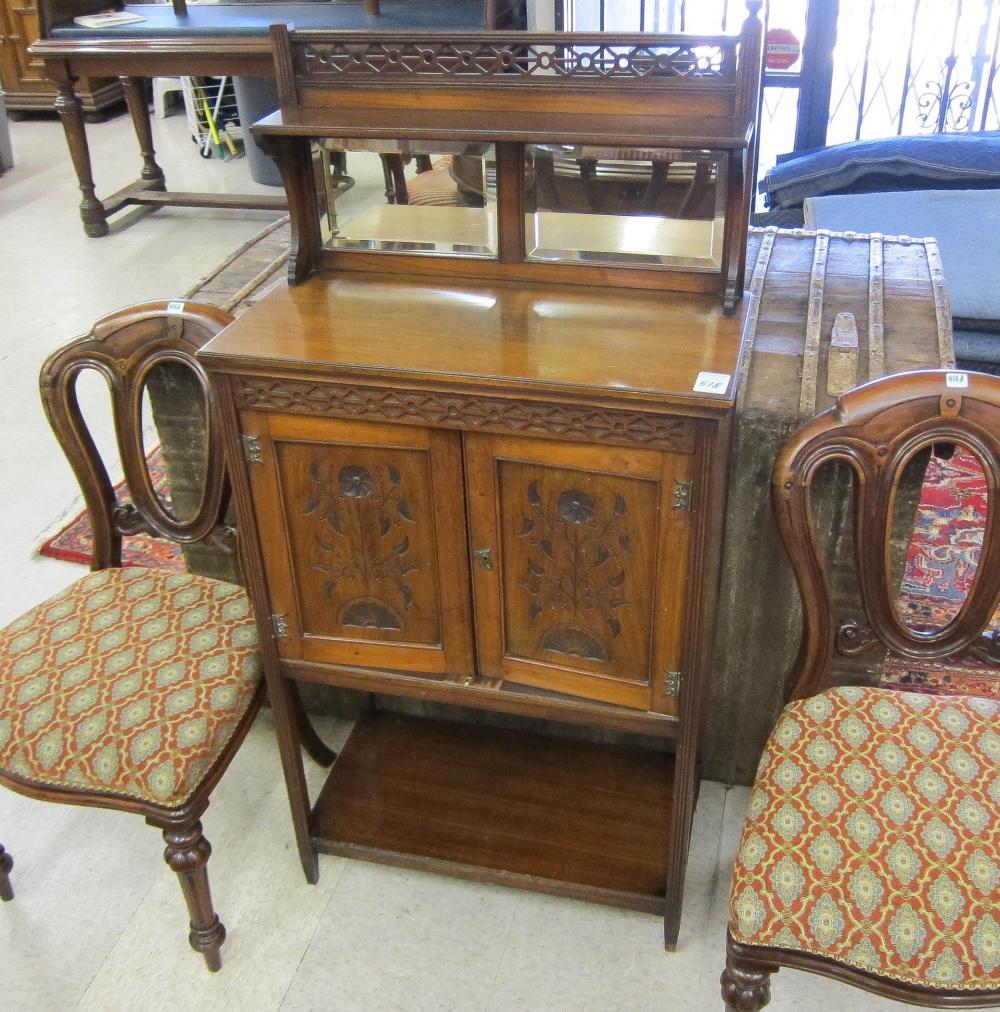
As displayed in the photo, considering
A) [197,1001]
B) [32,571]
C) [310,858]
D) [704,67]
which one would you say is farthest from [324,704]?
[704,67]

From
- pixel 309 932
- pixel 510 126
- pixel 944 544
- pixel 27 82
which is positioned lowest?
pixel 309 932

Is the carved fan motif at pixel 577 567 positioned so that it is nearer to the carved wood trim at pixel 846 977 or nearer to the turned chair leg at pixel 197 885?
the carved wood trim at pixel 846 977

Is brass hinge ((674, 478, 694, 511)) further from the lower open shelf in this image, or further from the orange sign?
the orange sign

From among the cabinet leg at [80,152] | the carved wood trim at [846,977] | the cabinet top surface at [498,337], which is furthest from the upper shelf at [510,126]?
the cabinet leg at [80,152]

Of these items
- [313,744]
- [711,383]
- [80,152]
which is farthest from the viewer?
[80,152]

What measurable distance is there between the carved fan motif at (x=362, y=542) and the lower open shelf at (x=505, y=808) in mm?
507

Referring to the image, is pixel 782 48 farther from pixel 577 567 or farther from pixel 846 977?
pixel 846 977

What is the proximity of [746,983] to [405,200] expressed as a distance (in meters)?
1.22

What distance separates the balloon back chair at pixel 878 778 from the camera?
4.17 ft

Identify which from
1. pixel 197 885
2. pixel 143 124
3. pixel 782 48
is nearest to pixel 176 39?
pixel 143 124

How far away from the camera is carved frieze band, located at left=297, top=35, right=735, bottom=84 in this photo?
1.42 metres

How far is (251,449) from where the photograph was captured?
147 cm

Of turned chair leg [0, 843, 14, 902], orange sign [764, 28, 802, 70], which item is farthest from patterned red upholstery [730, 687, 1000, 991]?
orange sign [764, 28, 802, 70]

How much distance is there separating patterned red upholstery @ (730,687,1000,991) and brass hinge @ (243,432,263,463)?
32.7 inches
